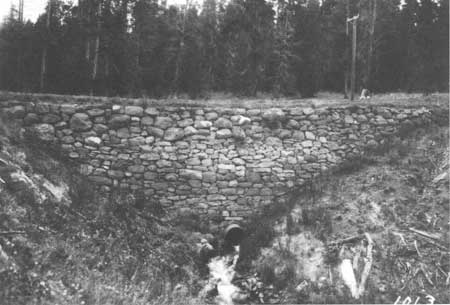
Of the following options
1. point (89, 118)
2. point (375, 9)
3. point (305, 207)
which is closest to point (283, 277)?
point (305, 207)

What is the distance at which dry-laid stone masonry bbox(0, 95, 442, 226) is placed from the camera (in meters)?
9.15

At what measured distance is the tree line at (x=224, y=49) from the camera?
1805cm

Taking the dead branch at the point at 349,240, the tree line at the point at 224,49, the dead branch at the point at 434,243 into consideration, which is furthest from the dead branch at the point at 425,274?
the tree line at the point at 224,49

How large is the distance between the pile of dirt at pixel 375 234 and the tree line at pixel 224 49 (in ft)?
33.5

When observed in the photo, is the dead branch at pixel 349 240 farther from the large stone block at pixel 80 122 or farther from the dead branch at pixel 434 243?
the large stone block at pixel 80 122

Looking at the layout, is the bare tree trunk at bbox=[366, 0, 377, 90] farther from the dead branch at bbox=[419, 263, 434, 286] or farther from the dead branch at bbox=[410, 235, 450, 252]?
the dead branch at bbox=[419, 263, 434, 286]

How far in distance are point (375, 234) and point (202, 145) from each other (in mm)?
4746

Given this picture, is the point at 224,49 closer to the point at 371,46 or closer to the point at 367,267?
the point at 371,46

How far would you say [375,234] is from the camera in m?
7.92

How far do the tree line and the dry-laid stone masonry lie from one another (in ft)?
27.8

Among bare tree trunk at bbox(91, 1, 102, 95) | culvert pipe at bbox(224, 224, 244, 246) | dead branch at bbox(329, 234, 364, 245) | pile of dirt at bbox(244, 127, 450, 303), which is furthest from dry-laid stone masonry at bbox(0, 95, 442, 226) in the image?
bare tree trunk at bbox(91, 1, 102, 95)

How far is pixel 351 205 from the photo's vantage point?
348 inches

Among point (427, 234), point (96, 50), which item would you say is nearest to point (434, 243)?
point (427, 234)

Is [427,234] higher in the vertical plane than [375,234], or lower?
higher
